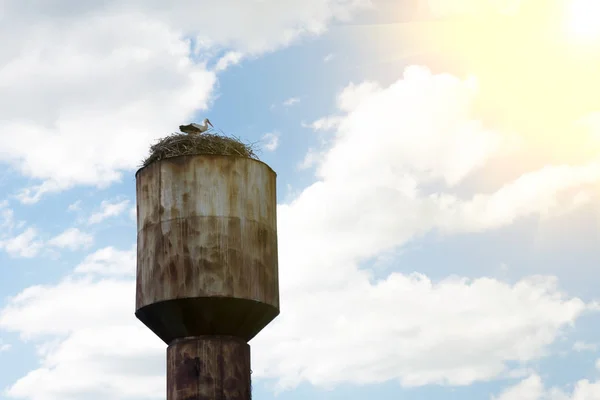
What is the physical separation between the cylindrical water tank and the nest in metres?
0.27

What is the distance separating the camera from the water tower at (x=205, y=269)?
884 inches

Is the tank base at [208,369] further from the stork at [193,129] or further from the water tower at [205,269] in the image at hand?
the stork at [193,129]

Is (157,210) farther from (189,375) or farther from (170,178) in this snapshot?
(189,375)

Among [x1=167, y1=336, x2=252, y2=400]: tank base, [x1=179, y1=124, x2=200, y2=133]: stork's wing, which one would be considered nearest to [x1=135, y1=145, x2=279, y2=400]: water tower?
[x1=167, y1=336, x2=252, y2=400]: tank base

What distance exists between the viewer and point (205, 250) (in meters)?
A: 22.5

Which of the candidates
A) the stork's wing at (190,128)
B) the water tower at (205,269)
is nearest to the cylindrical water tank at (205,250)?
the water tower at (205,269)

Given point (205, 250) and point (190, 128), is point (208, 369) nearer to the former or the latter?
point (205, 250)

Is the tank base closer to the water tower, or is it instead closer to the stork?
the water tower

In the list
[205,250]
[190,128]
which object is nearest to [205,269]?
[205,250]

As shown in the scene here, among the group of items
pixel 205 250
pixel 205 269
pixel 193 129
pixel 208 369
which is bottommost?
pixel 208 369

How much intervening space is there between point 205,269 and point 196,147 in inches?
121

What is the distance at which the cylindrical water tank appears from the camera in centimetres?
2247

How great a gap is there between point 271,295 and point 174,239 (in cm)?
266

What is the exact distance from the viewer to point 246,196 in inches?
920
